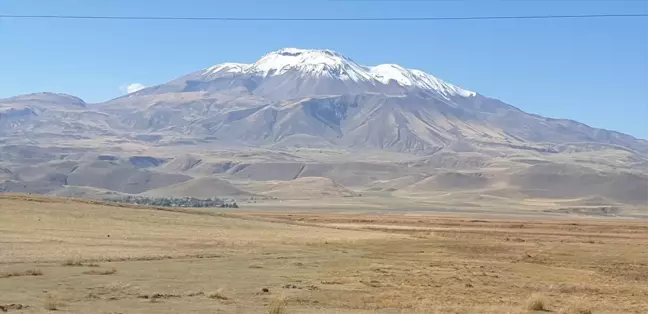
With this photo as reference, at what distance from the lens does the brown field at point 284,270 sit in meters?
24.2

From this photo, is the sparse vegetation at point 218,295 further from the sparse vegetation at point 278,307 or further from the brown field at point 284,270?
the sparse vegetation at point 278,307

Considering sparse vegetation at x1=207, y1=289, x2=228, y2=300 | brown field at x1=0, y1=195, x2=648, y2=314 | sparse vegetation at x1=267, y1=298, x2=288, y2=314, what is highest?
sparse vegetation at x1=267, y1=298, x2=288, y2=314

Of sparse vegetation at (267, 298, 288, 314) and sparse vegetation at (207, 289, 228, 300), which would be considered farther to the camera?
sparse vegetation at (207, 289, 228, 300)

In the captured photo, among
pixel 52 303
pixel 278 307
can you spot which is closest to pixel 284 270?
pixel 278 307

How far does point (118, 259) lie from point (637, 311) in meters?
21.2

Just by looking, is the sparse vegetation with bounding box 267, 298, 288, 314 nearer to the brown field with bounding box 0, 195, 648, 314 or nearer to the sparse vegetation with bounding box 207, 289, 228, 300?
the brown field with bounding box 0, 195, 648, 314

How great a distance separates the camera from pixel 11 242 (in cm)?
4066

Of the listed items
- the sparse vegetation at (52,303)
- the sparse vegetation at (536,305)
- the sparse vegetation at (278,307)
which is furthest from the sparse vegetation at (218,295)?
the sparse vegetation at (536,305)

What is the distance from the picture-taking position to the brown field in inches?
952

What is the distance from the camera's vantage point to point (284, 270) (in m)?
34.8

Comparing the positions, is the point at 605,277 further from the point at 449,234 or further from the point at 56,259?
the point at 449,234

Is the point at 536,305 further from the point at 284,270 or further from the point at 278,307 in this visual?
the point at 284,270

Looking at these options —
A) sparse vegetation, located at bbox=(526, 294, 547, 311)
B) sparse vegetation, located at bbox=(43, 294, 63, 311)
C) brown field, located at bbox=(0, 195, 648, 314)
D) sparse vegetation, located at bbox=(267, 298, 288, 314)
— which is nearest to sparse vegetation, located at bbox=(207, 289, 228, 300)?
brown field, located at bbox=(0, 195, 648, 314)

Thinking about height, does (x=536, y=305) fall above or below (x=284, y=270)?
above
